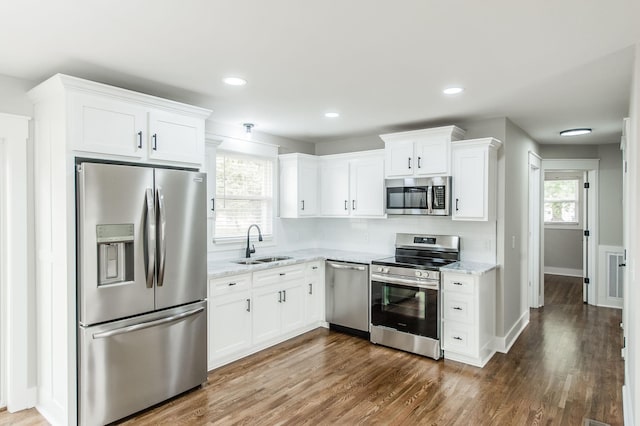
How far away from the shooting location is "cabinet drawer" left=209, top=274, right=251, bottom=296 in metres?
3.49

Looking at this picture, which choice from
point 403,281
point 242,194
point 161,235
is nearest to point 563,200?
point 403,281

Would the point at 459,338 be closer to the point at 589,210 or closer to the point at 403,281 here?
the point at 403,281

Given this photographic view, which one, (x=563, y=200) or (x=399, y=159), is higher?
(x=399, y=159)

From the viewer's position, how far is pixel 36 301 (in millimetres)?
2908

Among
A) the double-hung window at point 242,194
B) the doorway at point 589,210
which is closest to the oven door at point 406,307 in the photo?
the double-hung window at point 242,194

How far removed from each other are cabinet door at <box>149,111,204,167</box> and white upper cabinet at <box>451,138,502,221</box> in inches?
102

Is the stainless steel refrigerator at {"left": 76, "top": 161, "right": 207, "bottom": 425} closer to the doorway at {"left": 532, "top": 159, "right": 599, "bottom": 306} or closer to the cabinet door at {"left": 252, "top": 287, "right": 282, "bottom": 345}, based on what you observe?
the cabinet door at {"left": 252, "top": 287, "right": 282, "bottom": 345}

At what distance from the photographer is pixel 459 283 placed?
3.73m

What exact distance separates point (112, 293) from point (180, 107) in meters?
1.51

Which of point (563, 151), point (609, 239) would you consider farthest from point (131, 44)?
point (609, 239)

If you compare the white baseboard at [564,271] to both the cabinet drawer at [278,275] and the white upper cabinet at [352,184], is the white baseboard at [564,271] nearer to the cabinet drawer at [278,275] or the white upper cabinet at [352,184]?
the white upper cabinet at [352,184]

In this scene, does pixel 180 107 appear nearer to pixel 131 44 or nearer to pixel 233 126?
pixel 131 44

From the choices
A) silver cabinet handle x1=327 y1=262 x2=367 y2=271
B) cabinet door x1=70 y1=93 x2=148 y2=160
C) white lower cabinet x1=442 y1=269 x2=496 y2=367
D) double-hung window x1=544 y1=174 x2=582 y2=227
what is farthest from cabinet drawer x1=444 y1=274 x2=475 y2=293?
double-hung window x1=544 y1=174 x2=582 y2=227

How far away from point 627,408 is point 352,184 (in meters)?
3.37
